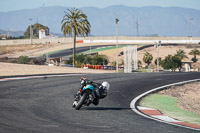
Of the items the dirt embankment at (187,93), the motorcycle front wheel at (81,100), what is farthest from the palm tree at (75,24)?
the motorcycle front wheel at (81,100)

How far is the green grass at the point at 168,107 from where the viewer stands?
46.1 ft

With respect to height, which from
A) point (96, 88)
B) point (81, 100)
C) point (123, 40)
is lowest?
point (81, 100)

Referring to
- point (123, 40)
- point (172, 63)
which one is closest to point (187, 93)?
point (172, 63)

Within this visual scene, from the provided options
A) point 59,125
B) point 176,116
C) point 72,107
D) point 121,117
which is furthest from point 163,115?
point 59,125

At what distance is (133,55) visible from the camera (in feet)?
182

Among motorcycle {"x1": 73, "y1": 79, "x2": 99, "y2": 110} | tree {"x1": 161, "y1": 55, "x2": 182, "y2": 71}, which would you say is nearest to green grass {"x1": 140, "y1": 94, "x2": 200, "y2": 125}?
motorcycle {"x1": 73, "y1": 79, "x2": 99, "y2": 110}

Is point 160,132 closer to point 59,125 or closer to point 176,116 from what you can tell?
point 59,125

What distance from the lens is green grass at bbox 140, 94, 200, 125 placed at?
46.1ft

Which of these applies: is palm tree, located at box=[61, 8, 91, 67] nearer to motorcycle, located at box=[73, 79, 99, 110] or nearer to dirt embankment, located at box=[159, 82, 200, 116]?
dirt embankment, located at box=[159, 82, 200, 116]

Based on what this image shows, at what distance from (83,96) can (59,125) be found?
3382 mm

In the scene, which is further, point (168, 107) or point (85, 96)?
point (168, 107)

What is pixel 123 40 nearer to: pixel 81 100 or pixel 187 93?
pixel 187 93

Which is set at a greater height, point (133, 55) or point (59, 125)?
point (133, 55)

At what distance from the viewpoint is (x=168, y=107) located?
1731 centimetres
